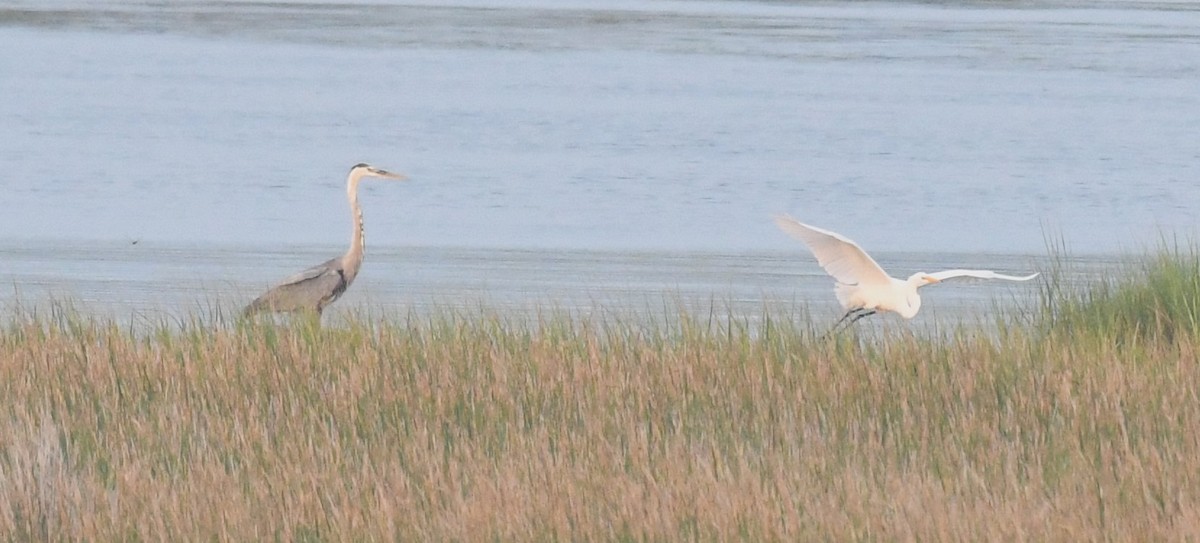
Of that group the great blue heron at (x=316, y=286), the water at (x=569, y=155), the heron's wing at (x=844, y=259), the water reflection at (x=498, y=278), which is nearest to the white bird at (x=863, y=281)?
the heron's wing at (x=844, y=259)

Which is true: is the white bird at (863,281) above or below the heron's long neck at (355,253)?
below

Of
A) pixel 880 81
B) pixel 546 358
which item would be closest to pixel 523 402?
pixel 546 358

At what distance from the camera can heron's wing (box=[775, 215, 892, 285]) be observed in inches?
320

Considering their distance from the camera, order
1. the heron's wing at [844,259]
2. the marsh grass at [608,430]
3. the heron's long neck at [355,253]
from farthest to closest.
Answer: the heron's long neck at [355,253]
the heron's wing at [844,259]
the marsh grass at [608,430]

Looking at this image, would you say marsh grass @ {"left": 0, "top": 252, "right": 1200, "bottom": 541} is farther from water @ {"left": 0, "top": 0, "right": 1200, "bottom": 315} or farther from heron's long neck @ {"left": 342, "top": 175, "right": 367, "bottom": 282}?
water @ {"left": 0, "top": 0, "right": 1200, "bottom": 315}

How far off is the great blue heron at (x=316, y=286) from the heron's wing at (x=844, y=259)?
2.18m

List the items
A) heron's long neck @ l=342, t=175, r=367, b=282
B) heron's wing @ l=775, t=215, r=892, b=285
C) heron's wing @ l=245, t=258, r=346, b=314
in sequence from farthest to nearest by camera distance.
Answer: heron's long neck @ l=342, t=175, r=367, b=282 < heron's wing @ l=245, t=258, r=346, b=314 < heron's wing @ l=775, t=215, r=892, b=285

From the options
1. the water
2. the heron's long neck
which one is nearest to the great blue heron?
the heron's long neck

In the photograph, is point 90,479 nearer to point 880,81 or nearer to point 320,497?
point 320,497

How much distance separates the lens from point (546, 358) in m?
7.48

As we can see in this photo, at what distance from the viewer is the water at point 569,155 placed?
13477 mm

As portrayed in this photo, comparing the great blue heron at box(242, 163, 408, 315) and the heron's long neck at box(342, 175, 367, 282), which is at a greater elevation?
the heron's long neck at box(342, 175, 367, 282)

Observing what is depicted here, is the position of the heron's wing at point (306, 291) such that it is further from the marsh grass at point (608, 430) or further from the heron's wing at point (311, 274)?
the marsh grass at point (608, 430)

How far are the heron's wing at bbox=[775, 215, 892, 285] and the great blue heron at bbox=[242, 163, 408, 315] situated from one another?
2.18 m
